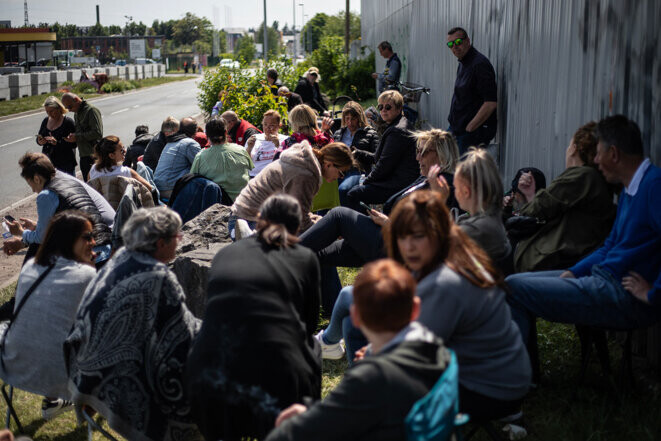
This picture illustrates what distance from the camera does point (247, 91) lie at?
41.7 feet

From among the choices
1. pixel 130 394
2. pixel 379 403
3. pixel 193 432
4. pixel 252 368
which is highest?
pixel 379 403

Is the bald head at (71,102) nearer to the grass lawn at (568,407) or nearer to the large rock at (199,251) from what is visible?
the large rock at (199,251)

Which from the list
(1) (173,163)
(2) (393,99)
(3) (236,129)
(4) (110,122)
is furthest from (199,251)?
(4) (110,122)

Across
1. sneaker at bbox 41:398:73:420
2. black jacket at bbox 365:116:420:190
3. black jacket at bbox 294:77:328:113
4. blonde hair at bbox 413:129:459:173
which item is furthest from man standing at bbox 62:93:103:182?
blonde hair at bbox 413:129:459:173

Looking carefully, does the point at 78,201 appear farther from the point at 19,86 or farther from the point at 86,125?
the point at 19,86

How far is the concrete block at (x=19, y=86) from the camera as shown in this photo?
33881 millimetres

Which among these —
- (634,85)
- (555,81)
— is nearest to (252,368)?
(634,85)

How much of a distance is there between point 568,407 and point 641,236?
3.56ft

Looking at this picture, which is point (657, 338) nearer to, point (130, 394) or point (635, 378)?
point (635, 378)

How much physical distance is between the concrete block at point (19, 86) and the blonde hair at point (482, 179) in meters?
34.7

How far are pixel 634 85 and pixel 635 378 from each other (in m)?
1.82

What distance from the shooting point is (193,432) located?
359 centimetres

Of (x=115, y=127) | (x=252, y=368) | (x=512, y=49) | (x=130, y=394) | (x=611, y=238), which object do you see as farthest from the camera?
(x=115, y=127)

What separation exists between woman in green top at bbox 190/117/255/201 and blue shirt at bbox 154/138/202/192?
22.6 inches
